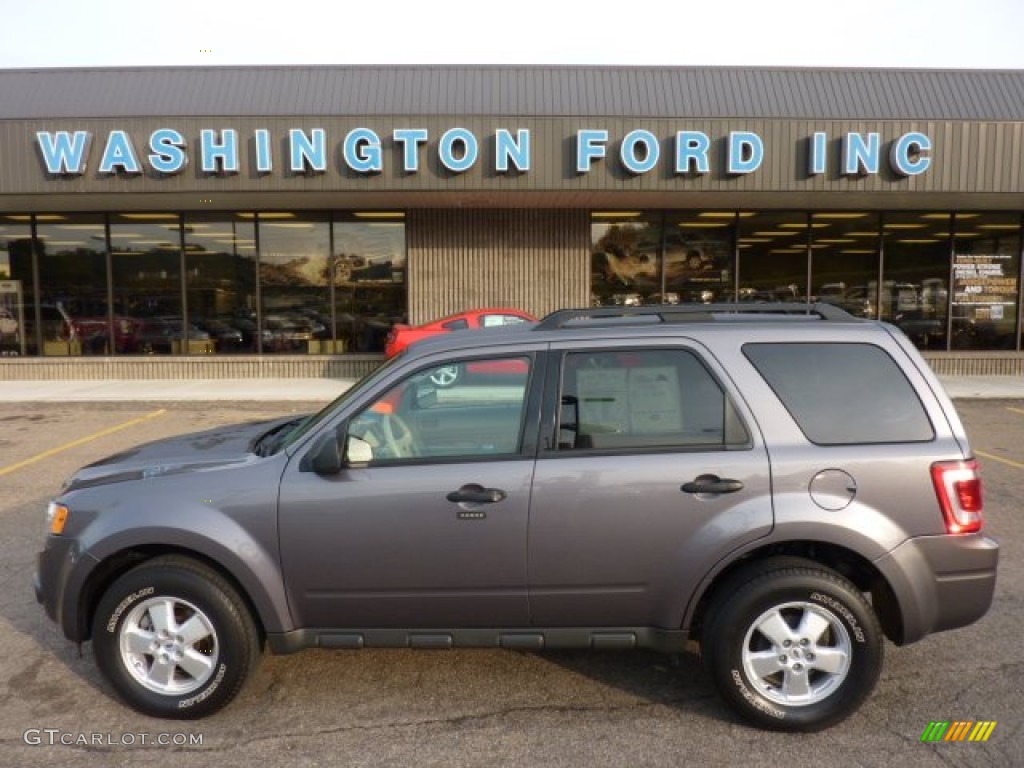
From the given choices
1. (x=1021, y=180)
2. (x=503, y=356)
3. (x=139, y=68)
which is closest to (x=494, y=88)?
(x=139, y=68)

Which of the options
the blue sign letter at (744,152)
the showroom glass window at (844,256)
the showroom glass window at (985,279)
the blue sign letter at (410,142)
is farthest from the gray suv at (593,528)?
the showroom glass window at (985,279)

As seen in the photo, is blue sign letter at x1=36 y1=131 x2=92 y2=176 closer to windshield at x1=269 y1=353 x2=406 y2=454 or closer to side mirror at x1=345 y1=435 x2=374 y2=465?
windshield at x1=269 y1=353 x2=406 y2=454

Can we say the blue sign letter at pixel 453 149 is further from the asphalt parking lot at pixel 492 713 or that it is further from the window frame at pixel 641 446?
the window frame at pixel 641 446

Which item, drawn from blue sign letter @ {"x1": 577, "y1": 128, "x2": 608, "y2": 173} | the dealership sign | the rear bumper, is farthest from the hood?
blue sign letter @ {"x1": 577, "y1": 128, "x2": 608, "y2": 173}

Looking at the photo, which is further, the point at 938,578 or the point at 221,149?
the point at 221,149

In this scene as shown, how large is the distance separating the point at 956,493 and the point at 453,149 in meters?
11.6

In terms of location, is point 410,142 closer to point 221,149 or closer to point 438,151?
point 438,151

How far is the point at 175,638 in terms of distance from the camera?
3426mm

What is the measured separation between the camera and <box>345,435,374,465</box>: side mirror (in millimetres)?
3424

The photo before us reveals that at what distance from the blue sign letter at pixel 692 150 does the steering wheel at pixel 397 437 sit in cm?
1127

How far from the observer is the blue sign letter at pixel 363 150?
13.6 m

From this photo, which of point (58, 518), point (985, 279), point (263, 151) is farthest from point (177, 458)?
point (985, 279)

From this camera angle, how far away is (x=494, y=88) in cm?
1644

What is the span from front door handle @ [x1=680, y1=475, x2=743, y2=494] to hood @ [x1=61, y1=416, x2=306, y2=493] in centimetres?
185
